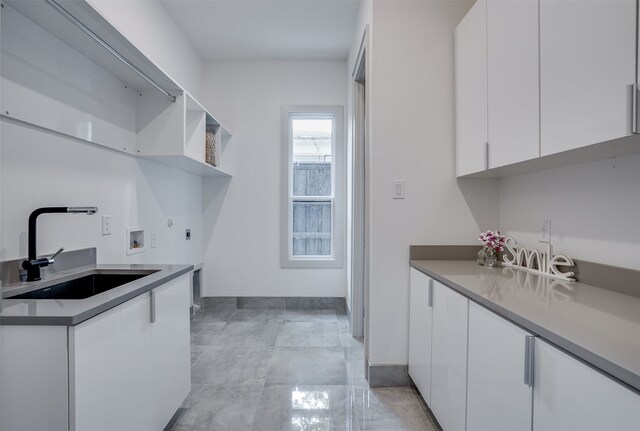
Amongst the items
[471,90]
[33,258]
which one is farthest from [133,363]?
[471,90]

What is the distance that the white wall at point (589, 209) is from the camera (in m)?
1.19

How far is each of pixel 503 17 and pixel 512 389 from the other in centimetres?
152

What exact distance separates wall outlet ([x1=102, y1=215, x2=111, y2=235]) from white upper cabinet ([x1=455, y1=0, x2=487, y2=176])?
2.08 m

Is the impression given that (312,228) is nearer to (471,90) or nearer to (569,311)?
(471,90)

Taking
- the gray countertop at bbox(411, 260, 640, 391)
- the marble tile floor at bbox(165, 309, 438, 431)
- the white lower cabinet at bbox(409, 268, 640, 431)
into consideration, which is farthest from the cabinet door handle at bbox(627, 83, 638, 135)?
the marble tile floor at bbox(165, 309, 438, 431)

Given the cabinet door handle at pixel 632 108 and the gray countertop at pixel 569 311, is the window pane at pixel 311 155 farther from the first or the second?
the cabinet door handle at pixel 632 108

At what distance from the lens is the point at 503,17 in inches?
58.2

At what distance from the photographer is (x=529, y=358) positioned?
0.89 metres

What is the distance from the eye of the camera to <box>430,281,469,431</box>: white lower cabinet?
131cm

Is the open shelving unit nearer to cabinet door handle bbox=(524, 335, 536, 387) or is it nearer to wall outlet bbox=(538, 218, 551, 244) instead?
cabinet door handle bbox=(524, 335, 536, 387)

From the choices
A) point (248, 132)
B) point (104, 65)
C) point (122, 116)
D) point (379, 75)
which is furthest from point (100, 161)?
point (248, 132)

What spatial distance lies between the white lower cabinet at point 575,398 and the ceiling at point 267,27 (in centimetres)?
279

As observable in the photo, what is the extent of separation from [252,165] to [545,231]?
2.82 metres

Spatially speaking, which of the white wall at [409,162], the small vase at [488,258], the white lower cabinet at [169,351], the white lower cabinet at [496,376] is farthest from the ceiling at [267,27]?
the white lower cabinet at [496,376]
